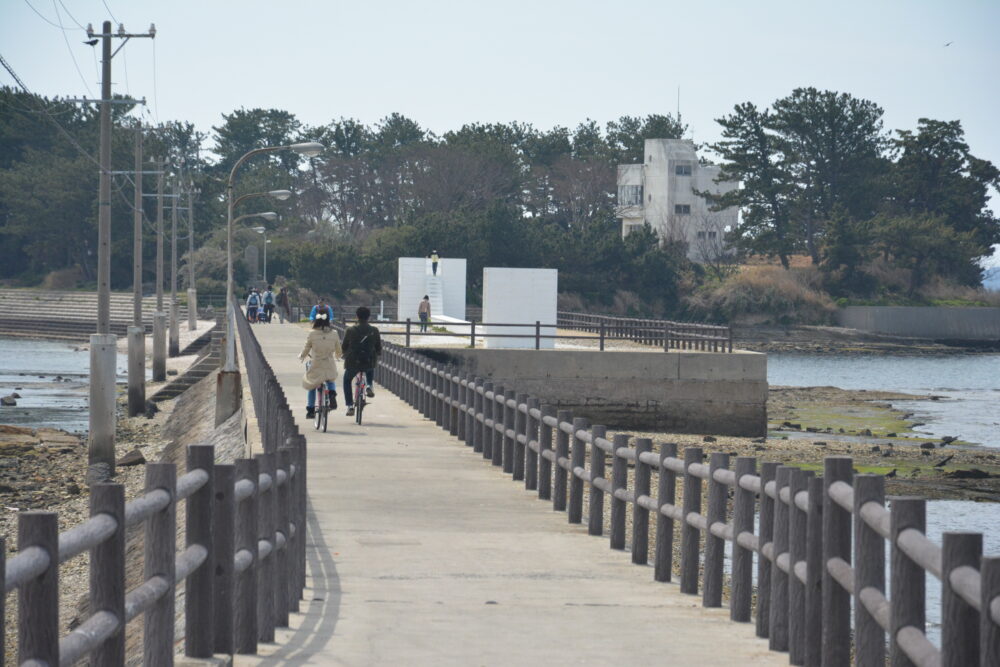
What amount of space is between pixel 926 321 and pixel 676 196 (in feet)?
79.6

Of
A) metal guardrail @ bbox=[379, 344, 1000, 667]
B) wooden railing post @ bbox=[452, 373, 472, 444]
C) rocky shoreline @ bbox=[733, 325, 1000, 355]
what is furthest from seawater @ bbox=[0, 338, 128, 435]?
rocky shoreline @ bbox=[733, 325, 1000, 355]

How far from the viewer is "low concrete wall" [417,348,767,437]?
4369 centimetres

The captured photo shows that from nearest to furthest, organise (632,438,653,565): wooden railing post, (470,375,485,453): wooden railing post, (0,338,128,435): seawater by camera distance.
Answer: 1. (632,438,653,565): wooden railing post
2. (470,375,485,453): wooden railing post
3. (0,338,128,435): seawater

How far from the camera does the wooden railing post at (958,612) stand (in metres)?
4.78

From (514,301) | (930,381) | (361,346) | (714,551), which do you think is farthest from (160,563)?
(930,381)

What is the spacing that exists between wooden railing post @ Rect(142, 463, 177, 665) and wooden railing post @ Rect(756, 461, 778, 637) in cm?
393

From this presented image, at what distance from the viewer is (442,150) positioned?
118 metres

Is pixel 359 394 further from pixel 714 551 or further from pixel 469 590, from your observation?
pixel 714 551

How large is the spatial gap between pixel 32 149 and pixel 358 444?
113m

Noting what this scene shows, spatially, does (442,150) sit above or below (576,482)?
above

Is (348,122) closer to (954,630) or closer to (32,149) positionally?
(32,149)

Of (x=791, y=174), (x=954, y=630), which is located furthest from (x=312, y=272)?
(x=954, y=630)

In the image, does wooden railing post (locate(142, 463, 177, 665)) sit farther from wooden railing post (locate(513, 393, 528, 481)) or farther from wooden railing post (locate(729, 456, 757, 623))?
wooden railing post (locate(513, 393, 528, 481))

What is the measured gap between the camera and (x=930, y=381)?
251 feet
